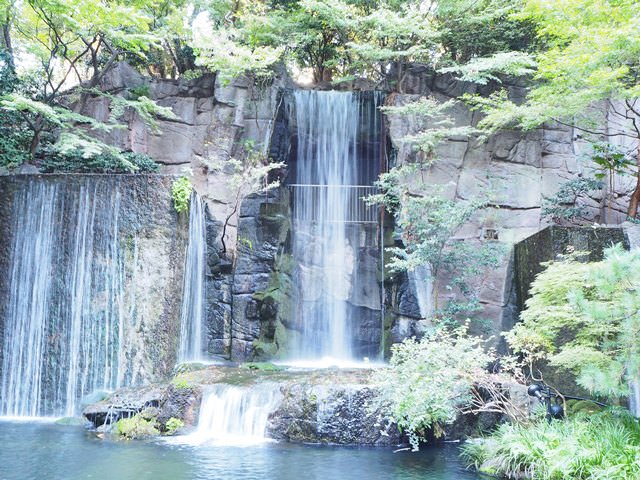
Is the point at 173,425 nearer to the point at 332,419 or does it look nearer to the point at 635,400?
the point at 332,419

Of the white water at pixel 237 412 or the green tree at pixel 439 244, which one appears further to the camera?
the green tree at pixel 439 244

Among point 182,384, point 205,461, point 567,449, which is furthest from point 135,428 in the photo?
point 567,449

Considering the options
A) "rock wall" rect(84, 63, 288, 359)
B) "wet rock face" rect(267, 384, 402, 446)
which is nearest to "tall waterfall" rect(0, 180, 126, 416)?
"rock wall" rect(84, 63, 288, 359)

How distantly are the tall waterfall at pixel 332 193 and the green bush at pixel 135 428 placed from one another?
23.8 ft

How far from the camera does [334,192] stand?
17906 millimetres

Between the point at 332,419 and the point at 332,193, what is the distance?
369 inches

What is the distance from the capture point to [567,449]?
7012 millimetres

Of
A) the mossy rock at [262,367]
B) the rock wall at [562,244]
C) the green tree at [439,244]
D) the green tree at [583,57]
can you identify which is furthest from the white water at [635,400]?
the mossy rock at [262,367]

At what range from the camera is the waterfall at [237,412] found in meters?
10.0

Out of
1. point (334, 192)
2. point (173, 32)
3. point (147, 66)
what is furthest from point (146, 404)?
point (147, 66)

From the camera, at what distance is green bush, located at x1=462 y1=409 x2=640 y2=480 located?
21.4ft

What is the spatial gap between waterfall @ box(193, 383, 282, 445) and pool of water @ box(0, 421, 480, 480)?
624 millimetres

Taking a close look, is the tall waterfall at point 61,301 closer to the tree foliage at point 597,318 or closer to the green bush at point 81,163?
the green bush at point 81,163

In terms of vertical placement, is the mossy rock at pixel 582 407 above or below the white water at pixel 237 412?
above
